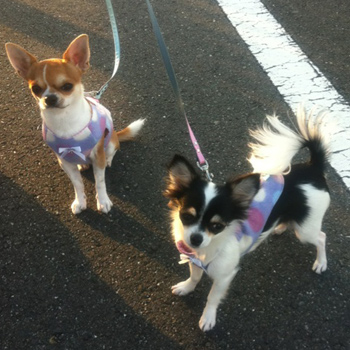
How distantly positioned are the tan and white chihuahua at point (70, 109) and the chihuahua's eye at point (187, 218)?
0.95 m

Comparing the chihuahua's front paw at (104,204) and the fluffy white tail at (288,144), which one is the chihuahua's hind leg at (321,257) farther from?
the chihuahua's front paw at (104,204)

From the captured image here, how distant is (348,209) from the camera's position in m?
2.88

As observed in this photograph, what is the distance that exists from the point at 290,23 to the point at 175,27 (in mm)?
1225

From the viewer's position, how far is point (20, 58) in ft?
7.98

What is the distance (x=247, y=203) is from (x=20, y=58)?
1565mm

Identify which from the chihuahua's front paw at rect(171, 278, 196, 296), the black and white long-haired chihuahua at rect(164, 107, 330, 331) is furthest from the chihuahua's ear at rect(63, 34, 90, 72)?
the chihuahua's front paw at rect(171, 278, 196, 296)

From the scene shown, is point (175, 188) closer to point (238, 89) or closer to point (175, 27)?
point (238, 89)

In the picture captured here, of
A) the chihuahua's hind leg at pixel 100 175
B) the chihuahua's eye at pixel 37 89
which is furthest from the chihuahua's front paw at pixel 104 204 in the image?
the chihuahua's eye at pixel 37 89

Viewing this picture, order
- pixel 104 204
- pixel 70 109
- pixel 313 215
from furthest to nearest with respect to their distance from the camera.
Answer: pixel 104 204
pixel 70 109
pixel 313 215

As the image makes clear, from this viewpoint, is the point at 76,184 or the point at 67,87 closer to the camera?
the point at 67,87

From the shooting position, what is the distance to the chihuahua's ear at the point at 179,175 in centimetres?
196

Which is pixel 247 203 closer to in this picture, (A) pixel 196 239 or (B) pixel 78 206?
(A) pixel 196 239

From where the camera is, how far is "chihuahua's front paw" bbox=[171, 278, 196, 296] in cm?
252

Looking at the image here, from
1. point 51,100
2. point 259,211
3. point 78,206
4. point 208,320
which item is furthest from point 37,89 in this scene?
point 208,320
